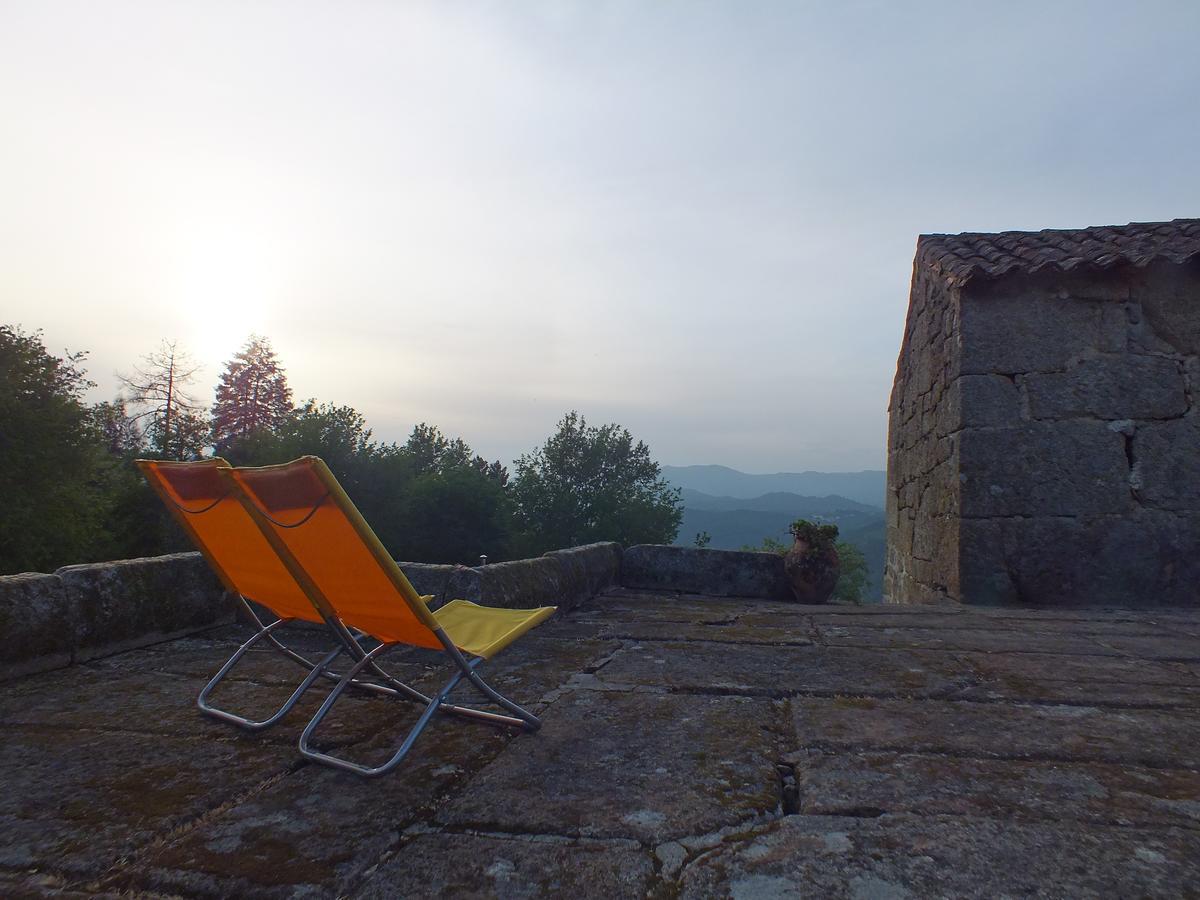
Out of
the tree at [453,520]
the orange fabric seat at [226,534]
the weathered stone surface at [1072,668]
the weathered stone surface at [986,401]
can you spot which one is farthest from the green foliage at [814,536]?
the tree at [453,520]

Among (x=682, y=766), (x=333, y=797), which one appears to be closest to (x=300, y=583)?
(x=333, y=797)

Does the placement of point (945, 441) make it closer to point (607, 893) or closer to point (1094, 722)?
A: point (1094, 722)

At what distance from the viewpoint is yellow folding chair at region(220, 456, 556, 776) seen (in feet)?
5.76

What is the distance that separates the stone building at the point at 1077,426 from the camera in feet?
16.6

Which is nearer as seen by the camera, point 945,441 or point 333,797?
point 333,797

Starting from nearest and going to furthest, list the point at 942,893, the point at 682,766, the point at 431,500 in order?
1. the point at 942,893
2. the point at 682,766
3. the point at 431,500

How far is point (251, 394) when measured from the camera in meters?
37.2

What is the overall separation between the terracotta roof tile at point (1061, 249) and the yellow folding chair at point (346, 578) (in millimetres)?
4866

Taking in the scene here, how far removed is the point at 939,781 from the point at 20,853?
1.85 m

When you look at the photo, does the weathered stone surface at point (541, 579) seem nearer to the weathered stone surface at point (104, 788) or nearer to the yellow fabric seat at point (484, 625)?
the yellow fabric seat at point (484, 625)

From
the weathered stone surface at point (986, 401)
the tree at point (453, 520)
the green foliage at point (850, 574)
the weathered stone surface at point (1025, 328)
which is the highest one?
the weathered stone surface at point (1025, 328)

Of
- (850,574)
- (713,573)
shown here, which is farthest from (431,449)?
(713,573)

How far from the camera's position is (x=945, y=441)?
18.9 ft

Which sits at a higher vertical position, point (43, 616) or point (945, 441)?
point (945, 441)
